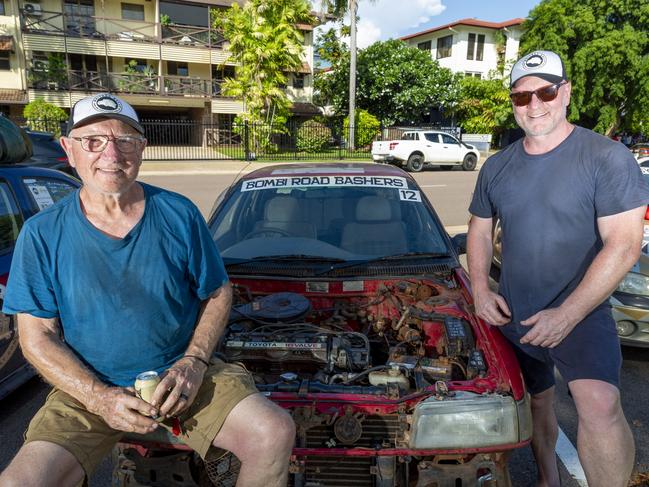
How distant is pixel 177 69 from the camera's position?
94.2ft

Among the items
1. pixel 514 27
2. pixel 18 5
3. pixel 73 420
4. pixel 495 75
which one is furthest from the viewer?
pixel 514 27

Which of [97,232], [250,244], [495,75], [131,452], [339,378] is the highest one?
[495,75]

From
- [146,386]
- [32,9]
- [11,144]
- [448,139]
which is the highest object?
[32,9]

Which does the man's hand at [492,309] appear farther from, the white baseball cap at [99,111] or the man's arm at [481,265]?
the white baseball cap at [99,111]

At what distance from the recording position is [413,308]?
109 inches

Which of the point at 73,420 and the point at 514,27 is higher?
the point at 514,27

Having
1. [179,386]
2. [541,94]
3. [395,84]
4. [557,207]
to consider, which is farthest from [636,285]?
[395,84]

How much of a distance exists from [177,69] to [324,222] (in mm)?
28231

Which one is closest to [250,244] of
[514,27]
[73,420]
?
[73,420]

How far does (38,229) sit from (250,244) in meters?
1.43

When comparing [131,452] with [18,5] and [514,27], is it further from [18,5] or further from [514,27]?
[514,27]

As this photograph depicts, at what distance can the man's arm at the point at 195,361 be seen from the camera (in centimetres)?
183

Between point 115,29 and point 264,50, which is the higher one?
point 115,29

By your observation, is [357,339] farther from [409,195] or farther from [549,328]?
[409,195]
